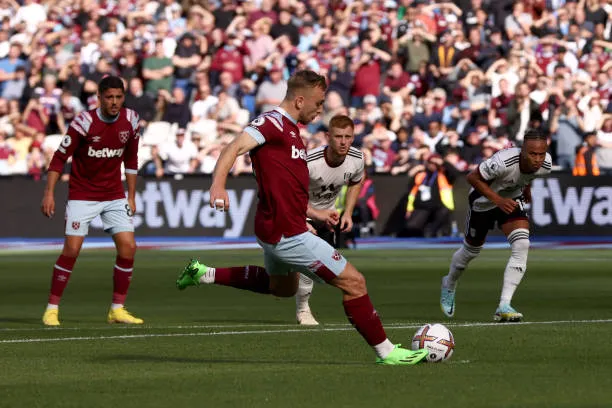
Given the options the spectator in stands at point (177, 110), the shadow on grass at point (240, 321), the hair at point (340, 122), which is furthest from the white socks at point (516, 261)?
the spectator in stands at point (177, 110)

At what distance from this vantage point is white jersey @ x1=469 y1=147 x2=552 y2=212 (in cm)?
1566

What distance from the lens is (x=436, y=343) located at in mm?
11344

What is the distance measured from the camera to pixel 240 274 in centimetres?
1272

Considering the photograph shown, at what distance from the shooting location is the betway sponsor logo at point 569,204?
103 ft

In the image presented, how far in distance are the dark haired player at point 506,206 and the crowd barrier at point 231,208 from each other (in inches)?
604

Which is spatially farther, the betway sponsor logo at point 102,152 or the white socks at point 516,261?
the betway sponsor logo at point 102,152

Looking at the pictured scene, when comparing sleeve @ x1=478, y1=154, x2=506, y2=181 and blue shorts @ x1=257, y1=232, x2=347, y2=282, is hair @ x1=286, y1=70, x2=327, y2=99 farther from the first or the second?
sleeve @ x1=478, y1=154, x2=506, y2=181

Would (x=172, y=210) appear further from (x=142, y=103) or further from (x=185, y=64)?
(x=185, y=64)

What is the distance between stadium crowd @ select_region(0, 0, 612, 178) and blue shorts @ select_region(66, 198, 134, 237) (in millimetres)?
16787

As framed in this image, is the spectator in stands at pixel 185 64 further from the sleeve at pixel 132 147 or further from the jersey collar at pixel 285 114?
the jersey collar at pixel 285 114

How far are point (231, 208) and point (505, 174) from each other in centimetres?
1739

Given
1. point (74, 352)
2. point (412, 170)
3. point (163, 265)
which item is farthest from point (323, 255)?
point (412, 170)

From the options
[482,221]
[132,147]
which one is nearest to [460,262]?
[482,221]

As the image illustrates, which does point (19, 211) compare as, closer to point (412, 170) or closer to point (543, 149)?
point (412, 170)
